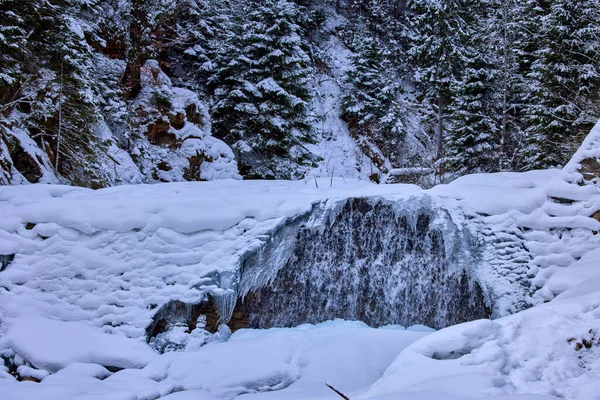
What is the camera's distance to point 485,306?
17.7 ft

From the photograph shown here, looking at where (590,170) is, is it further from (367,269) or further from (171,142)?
(171,142)

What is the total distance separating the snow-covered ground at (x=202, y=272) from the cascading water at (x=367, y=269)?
186 millimetres

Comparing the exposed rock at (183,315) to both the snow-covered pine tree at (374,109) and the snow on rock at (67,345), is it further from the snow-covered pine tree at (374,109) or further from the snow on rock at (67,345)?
the snow-covered pine tree at (374,109)

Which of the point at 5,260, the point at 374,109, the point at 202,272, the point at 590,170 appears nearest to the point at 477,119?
the point at 590,170

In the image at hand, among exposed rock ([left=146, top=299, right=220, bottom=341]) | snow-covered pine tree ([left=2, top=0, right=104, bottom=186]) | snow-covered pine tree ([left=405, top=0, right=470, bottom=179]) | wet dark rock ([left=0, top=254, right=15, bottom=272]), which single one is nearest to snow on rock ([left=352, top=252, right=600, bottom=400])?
exposed rock ([left=146, top=299, right=220, bottom=341])

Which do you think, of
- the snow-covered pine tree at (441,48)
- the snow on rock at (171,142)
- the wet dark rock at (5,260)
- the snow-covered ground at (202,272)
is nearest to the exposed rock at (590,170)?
the snow-covered ground at (202,272)

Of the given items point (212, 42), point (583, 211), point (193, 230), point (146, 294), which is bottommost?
point (146, 294)

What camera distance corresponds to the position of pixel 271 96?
11.3 m

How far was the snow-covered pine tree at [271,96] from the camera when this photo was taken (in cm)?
1110

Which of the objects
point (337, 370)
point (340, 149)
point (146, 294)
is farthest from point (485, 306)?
point (340, 149)

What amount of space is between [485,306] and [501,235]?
980mm

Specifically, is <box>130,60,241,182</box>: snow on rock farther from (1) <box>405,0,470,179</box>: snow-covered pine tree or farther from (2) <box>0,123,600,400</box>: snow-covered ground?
(1) <box>405,0,470,179</box>: snow-covered pine tree

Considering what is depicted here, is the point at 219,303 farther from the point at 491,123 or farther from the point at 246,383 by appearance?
the point at 491,123

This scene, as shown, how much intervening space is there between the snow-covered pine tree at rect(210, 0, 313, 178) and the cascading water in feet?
18.1
